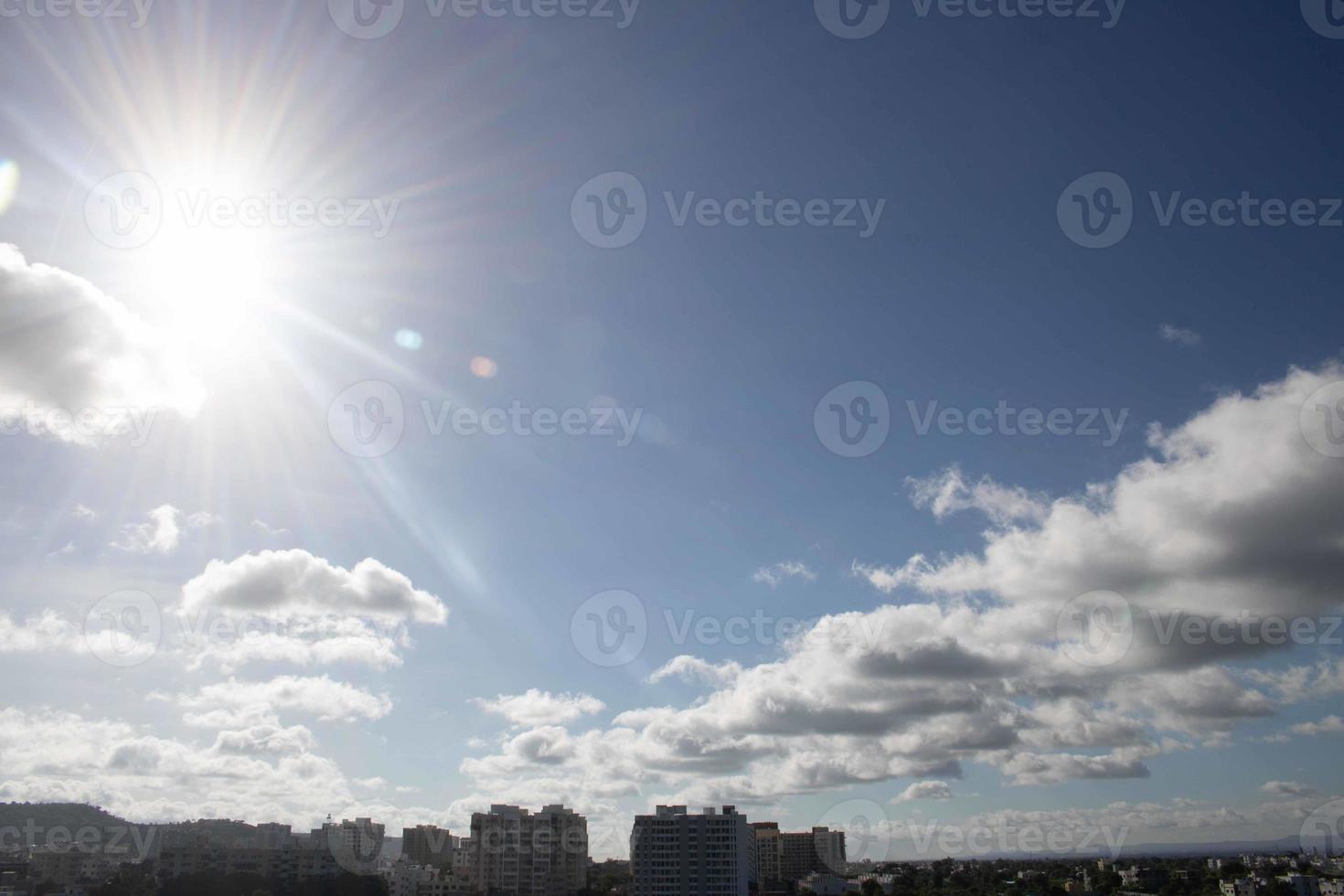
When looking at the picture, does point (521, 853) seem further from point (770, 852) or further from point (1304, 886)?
point (1304, 886)

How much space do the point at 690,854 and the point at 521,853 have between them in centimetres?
2444

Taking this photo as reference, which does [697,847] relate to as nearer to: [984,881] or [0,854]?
[984,881]

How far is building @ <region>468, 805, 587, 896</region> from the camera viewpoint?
107 m

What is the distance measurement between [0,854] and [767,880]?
5787 inches

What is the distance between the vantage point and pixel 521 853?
10806cm

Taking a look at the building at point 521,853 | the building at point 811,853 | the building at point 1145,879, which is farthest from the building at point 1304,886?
the building at point 521,853

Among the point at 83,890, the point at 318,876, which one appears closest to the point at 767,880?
the point at 318,876

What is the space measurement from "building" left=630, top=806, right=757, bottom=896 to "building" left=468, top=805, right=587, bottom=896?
15.4m

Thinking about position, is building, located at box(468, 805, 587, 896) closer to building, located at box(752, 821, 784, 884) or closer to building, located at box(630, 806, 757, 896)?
building, located at box(630, 806, 757, 896)

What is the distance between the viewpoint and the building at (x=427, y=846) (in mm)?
171625

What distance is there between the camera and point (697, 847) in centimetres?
9900

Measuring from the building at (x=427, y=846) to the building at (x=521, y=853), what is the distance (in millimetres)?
68959

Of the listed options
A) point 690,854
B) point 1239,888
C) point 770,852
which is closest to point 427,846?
point 770,852

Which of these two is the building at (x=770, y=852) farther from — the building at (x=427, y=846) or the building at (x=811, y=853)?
the building at (x=427, y=846)
